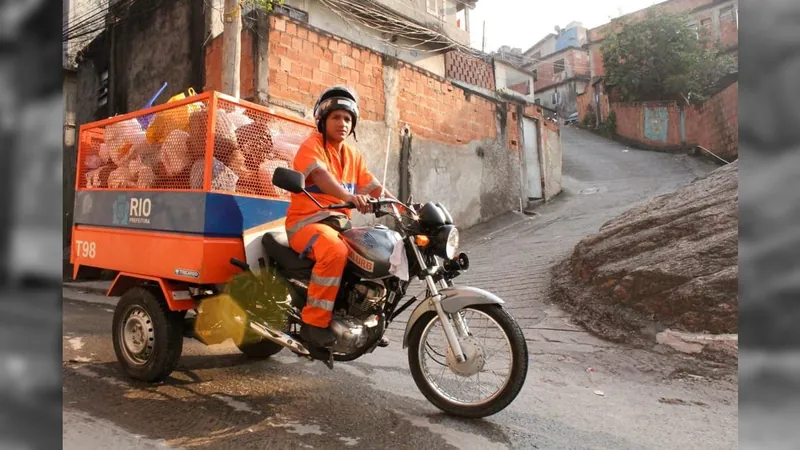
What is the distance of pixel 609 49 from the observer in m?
24.1

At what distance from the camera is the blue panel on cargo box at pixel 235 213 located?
3.00 m

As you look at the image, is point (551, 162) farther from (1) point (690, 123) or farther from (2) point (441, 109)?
(1) point (690, 123)

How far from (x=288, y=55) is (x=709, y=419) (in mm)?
7040

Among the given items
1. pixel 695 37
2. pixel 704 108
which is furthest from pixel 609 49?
pixel 704 108

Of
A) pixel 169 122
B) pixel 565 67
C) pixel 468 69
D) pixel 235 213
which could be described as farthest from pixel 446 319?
pixel 565 67

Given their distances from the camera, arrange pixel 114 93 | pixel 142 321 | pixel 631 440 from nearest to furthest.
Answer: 1. pixel 631 440
2. pixel 142 321
3. pixel 114 93

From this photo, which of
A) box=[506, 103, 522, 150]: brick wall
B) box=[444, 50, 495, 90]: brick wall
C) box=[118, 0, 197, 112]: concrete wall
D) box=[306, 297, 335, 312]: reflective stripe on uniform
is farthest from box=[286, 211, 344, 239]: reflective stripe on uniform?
box=[444, 50, 495, 90]: brick wall

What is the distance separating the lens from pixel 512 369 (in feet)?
8.23

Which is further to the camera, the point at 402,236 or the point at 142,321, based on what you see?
the point at 142,321

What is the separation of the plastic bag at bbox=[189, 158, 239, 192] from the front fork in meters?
1.27

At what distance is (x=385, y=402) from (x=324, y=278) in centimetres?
84

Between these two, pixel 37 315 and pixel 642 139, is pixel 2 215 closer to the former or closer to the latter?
pixel 37 315

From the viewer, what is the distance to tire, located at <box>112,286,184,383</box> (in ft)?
10.2

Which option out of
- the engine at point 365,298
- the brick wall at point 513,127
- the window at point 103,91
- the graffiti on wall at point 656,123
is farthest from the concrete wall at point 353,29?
the graffiti on wall at point 656,123
